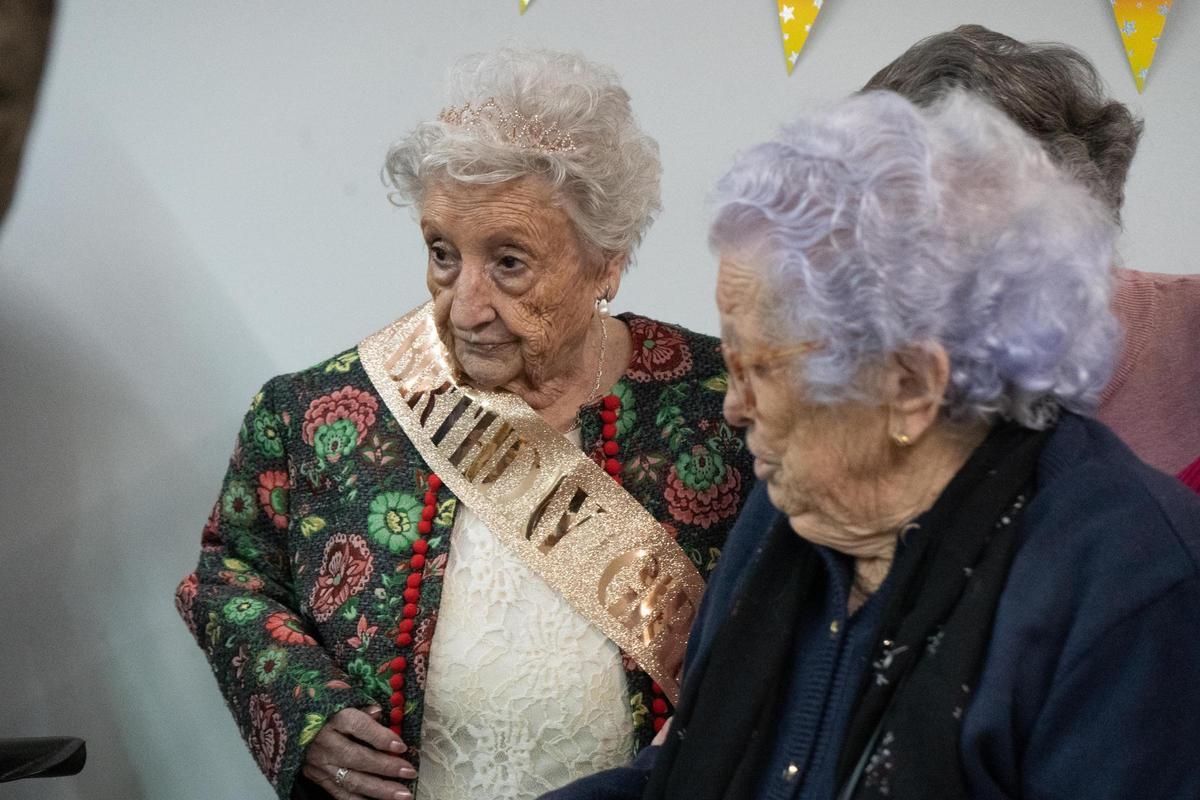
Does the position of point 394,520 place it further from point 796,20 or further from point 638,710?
point 796,20

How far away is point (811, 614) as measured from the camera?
1.60 meters

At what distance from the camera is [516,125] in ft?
6.86

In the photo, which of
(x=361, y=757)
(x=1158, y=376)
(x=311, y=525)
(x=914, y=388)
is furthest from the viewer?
(x=311, y=525)

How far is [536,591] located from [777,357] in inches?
32.0

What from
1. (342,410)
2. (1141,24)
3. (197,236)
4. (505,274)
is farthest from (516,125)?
(1141,24)

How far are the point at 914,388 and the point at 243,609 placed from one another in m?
1.23

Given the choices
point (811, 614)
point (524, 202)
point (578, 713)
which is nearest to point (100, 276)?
point (524, 202)

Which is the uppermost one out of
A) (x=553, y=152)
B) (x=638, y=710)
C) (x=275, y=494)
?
(x=553, y=152)

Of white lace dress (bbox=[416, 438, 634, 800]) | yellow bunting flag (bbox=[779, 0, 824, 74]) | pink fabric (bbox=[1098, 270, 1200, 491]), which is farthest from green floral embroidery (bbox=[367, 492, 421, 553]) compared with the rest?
yellow bunting flag (bbox=[779, 0, 824, 74])

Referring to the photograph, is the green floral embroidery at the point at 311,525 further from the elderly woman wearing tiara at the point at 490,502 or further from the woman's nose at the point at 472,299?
the woman's nose at the point at 472,299

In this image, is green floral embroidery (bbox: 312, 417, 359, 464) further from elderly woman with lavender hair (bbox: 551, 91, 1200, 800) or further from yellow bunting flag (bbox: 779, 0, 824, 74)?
yellow bunting flag (bbox: 779, 0, 824, 74)

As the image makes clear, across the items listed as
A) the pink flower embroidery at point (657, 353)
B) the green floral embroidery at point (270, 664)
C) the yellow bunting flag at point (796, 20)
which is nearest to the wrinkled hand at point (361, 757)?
the green floral embroidery at point (270, 664)

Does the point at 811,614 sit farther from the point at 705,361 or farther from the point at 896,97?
the point at 705,361

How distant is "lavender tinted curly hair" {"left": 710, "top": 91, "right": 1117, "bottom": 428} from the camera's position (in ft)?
4.48
